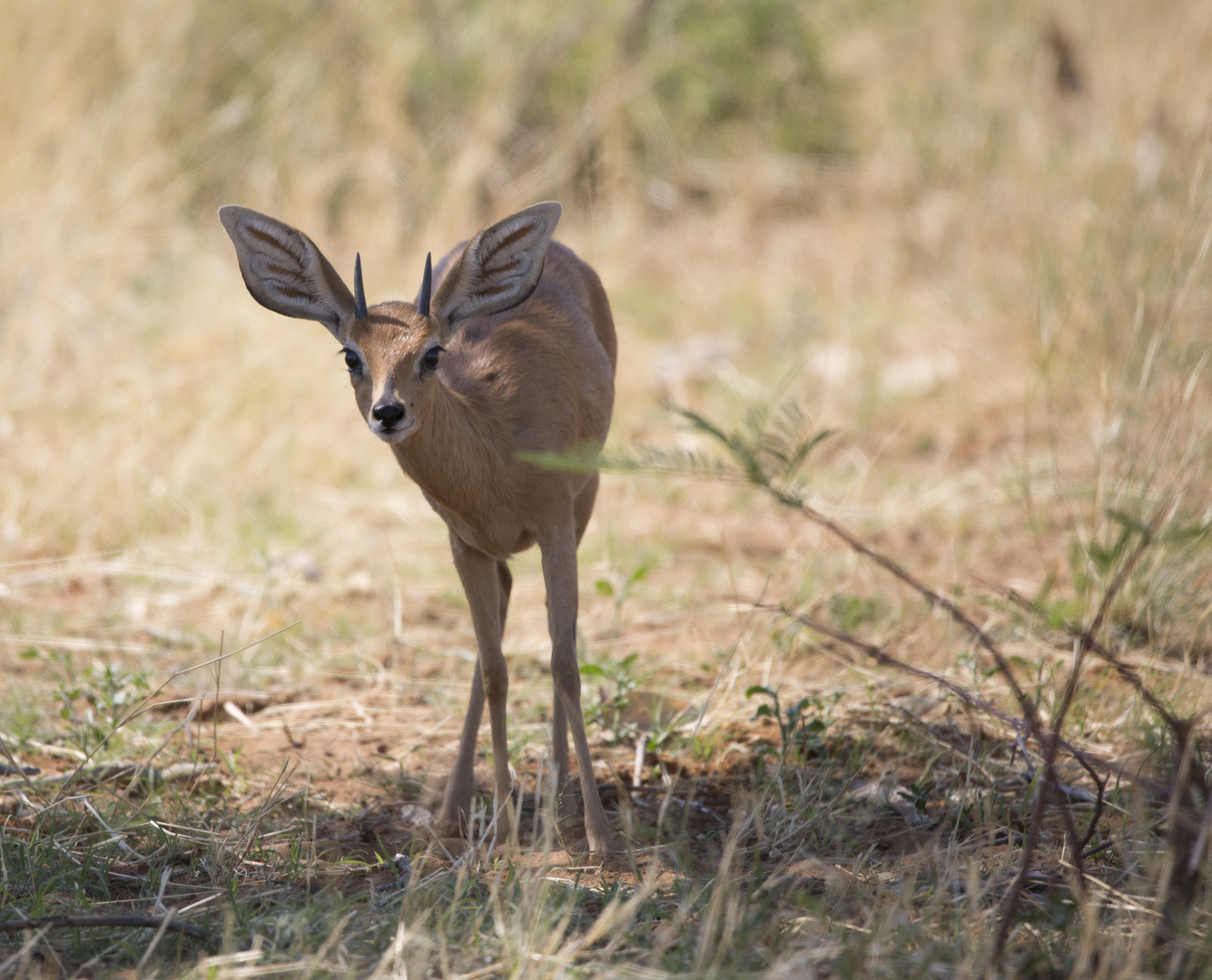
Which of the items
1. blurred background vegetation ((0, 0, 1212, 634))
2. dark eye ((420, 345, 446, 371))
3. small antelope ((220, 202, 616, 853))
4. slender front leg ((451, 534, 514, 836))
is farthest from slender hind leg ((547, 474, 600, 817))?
blurred background vegetation ((0, 0, 1212, 634))

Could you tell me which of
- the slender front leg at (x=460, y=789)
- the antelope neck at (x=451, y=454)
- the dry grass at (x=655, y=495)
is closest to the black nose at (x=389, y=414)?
the antelope neck at (x=451, y=454)

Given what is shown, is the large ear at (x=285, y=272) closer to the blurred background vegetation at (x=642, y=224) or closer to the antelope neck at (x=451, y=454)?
the antelope neck at (x=451, y=454)

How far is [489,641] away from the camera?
3664mm

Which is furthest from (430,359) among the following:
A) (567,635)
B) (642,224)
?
(642,224)

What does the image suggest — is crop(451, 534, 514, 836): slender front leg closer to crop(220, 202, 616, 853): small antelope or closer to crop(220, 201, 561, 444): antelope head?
crop(220, 202, 616, 853): small antelope

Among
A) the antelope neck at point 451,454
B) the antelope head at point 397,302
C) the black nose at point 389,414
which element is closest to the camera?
the black nose at point 389,414

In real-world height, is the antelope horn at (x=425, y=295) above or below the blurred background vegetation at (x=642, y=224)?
below

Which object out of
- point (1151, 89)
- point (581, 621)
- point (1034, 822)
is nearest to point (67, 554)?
point (581, 621)

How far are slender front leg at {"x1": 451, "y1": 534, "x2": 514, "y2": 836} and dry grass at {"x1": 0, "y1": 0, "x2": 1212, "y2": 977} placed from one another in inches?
11.5

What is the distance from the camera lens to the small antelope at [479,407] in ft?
10.8

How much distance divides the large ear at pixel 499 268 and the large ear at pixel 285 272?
11.2 inches

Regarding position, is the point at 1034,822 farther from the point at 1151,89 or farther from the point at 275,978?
the point at 1151,89

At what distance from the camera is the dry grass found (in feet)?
9.28

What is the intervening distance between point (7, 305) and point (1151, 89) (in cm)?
692
